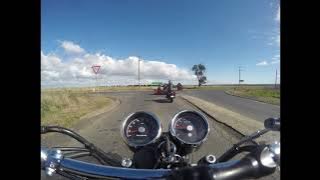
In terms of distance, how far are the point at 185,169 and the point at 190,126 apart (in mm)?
1043

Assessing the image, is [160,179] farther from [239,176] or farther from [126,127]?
[126,127]

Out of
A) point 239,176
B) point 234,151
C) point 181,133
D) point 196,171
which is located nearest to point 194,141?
point 181,133

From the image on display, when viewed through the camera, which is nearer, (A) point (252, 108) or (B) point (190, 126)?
(B) point (190, 126)

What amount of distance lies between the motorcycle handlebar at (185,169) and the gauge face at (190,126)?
683mm

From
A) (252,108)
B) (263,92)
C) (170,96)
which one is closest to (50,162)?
(263,92)

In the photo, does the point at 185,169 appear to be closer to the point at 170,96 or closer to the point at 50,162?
the point at 50,162

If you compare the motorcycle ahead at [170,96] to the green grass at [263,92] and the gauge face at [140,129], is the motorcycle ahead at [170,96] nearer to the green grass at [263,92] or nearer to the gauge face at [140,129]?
the green grass at [263,92]

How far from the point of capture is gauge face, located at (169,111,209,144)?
2170 mm

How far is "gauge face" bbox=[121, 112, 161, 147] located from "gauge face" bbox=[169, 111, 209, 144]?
11 centimetres

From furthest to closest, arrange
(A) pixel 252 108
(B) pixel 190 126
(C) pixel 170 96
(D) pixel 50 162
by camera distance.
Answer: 1. (C) pixel 170 96
2. (A) pixel 252 108
3. (B) pixel 190 126
4. (D) pixel 50 162

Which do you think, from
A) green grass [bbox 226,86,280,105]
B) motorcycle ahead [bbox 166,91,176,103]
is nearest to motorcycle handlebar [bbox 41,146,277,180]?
green grass [bbox 226,86,280,105]

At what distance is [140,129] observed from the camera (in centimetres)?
227
